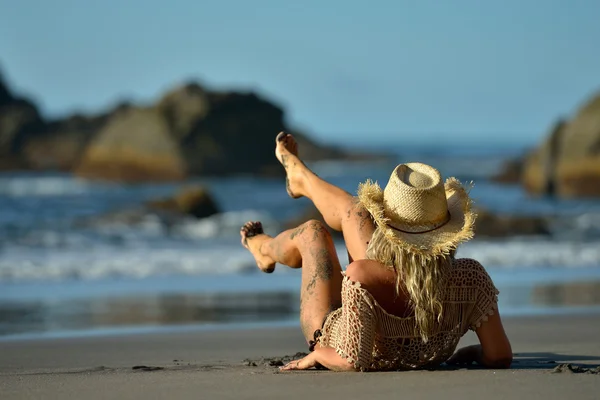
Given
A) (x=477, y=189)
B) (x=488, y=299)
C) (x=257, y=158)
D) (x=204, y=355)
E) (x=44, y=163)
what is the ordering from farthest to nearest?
(x=44, y=163)
(x=257, y=158)
(x=477, y=189)
(x=204, y=355)
(x=488, y=299)

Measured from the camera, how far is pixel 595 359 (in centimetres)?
577

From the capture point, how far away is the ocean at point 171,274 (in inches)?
335

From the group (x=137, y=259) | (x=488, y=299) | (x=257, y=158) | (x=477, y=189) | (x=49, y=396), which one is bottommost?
(x=49, y=396)

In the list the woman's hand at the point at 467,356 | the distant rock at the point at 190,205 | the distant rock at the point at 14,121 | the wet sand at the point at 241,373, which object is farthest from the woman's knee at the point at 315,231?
the distant rock at the point at 14,121

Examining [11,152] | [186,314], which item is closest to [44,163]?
[11,152]

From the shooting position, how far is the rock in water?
170 ft

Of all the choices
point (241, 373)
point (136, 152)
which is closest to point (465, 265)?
point (241, 373)

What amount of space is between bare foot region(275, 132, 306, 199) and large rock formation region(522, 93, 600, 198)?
27611 mm

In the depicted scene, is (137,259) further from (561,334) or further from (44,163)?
(44,163)

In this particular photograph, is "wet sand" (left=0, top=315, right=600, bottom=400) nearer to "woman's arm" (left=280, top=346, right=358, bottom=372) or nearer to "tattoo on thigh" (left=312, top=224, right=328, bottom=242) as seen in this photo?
"woman's arm" (left=280, top=346, right=358, bottom=372)

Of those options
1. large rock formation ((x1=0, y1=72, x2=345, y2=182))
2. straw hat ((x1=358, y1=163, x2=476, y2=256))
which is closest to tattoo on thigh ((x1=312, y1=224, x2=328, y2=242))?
straw hat ((x1=358, y1=163, x2=476, y2=256))

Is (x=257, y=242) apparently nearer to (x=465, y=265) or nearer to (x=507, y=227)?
(x=465, y=265)

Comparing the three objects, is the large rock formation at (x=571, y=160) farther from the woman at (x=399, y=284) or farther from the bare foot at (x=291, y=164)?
the woman at (x=399, y=284)

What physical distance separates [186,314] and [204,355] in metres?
2.37
